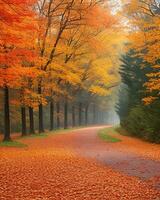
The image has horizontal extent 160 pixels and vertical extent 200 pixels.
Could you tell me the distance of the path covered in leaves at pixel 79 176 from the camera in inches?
403

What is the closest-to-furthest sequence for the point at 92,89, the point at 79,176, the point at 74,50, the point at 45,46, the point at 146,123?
the point at 79,176 → the point at 146,123 → the point at 45,46 → the point at 74,50 → the point at 92,89

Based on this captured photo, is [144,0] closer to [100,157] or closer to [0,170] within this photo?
[100,157]

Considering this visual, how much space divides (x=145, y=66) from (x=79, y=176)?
54.2ft

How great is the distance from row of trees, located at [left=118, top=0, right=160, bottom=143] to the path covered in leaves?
20.9 feet

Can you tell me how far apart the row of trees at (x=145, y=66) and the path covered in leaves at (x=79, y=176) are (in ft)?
20.9

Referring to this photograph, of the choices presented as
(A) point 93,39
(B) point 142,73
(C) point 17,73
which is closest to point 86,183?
(C) point 17,73

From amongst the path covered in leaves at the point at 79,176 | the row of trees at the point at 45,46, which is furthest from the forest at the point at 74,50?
the path covered in leaves at the point at 79,176

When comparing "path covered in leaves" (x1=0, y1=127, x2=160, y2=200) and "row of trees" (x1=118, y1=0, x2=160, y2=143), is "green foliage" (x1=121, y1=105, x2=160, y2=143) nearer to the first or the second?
"row of trees" (x1=118, y1=0, x2=160, y2=143)

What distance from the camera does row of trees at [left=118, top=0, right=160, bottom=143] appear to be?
72.3ft

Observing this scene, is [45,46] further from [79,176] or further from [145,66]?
[79,176]

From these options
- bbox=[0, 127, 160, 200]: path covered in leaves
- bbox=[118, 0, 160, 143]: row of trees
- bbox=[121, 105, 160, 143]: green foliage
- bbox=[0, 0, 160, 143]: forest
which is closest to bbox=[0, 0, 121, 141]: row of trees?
bbox=[0, 0, 160, 143]: forest

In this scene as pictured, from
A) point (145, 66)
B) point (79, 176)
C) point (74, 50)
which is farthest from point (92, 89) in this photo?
point (79, 176)

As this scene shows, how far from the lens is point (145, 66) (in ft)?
91.8

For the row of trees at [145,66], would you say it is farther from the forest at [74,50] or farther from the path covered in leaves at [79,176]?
the path covered in leaves at [79,176]
